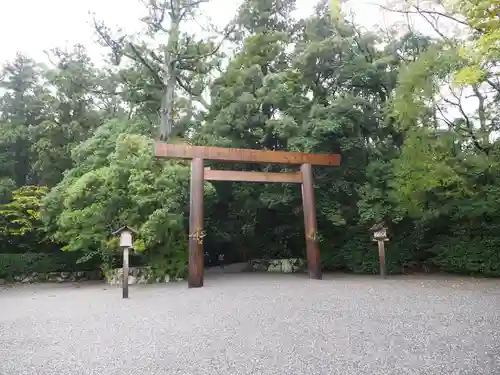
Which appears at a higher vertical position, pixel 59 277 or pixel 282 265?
pixel 282 265

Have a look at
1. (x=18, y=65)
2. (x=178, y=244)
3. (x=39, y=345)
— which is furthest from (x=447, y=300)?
(x=18, y=65)

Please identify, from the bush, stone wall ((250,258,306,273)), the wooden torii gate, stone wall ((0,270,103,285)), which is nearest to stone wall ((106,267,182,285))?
the wooden torii gate

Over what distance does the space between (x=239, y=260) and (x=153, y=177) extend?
6791mm

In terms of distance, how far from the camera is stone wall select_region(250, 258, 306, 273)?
1352cm

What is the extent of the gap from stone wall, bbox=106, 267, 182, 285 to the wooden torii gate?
2.52 m

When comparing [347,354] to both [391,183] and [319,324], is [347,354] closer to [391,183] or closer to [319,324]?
[319,324]

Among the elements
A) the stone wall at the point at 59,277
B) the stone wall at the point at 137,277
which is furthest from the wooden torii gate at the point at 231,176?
the stone wall at the point at 59,277

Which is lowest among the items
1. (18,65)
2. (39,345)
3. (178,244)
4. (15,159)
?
(39,345)

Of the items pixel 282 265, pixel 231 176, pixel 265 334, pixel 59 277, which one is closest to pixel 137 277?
pixel 231 176

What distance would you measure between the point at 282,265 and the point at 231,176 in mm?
4993

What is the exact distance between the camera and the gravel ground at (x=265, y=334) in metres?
3.65

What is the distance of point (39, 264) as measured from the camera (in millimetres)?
15203

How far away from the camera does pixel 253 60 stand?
1452 centimetres

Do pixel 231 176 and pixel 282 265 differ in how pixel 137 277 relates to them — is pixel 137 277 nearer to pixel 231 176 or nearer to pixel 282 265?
pixel 231 176
